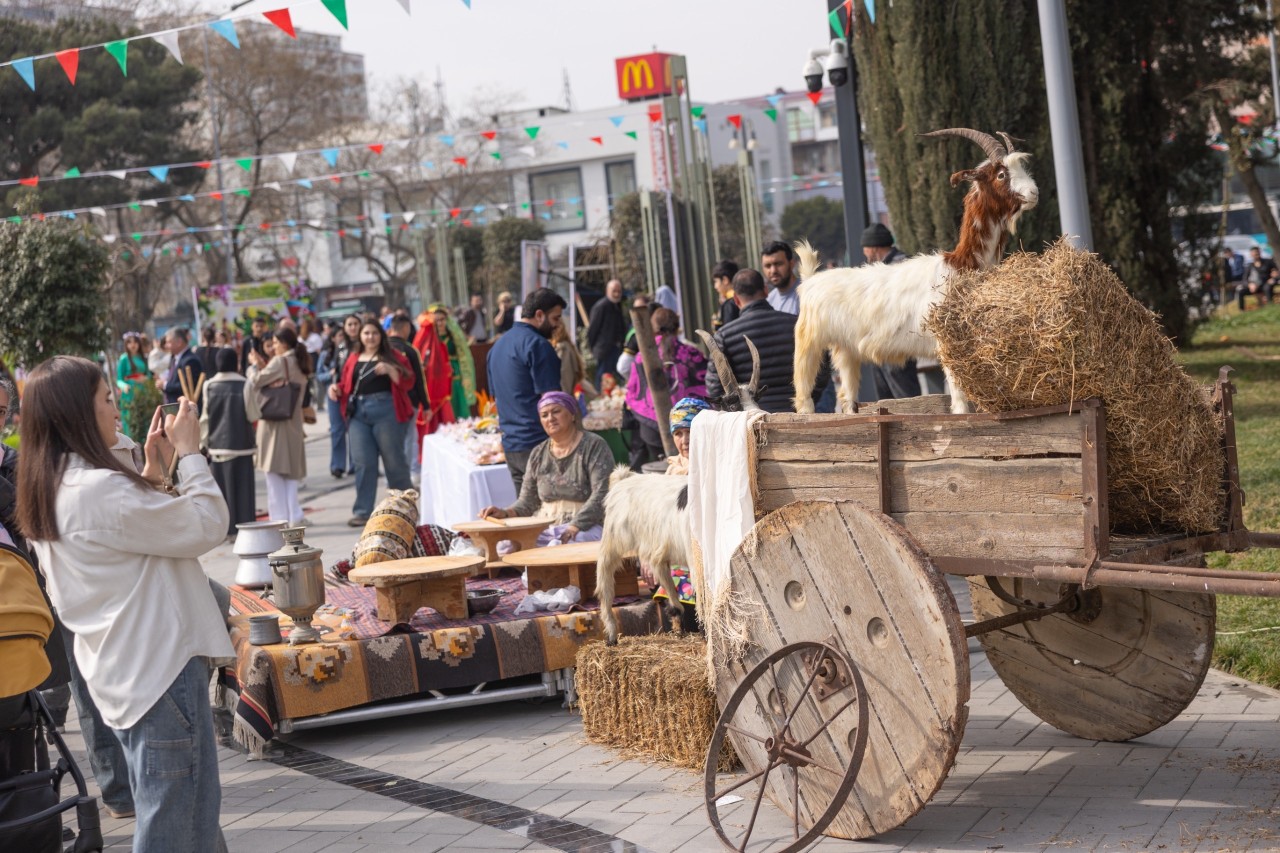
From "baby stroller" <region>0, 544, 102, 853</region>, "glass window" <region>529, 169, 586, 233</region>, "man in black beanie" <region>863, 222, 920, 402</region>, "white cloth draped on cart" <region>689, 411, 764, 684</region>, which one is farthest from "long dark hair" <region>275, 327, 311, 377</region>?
"glass window" <region>529, 169, 586, 233</region>

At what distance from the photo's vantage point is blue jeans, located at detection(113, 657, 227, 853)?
3980 mm

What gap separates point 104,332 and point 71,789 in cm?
1331

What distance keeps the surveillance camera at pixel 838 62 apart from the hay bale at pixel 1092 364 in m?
6.74

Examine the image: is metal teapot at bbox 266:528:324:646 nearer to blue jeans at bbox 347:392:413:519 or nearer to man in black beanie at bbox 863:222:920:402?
man in black beanie at bbox 863:222:920:402

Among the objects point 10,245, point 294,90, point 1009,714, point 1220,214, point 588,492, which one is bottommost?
point 1009,714

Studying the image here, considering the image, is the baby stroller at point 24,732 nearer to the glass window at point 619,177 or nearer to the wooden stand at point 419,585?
the wooden stand at point 419,585

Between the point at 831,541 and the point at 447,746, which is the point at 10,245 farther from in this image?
the point at 831,541

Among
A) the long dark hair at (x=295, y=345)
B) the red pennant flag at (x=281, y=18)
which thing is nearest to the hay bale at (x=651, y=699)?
the red pennant flag at (x=281, y=18)

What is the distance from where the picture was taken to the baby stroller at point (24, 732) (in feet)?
13.4

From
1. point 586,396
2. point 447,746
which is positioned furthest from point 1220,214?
point 447,746

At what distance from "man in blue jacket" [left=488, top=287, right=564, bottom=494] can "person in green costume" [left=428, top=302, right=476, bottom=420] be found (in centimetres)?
540

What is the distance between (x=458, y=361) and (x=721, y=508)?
1143cm

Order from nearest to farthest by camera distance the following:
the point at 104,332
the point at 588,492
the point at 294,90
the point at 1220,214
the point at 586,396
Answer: the point at 588,492, the point at 586,396, the point at 1220,214, the point at 104,332, the point at 294,90

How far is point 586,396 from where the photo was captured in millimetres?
14852
